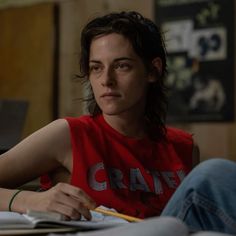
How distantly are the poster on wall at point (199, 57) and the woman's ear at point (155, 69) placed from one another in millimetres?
1576

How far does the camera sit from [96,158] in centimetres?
149

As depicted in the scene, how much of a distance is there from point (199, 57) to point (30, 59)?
1165 mm

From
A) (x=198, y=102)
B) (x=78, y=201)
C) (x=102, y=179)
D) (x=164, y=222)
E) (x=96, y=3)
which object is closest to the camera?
(x=164, y=222)

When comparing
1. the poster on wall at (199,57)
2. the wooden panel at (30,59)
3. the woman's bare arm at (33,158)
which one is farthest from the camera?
the wooden panel at (30,59)

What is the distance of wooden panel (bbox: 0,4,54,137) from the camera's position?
3807 millimetres

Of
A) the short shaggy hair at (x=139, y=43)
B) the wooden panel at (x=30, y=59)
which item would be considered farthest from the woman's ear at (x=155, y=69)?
the wooden panel at (x=30, y=59)

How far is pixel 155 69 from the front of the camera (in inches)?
66.1

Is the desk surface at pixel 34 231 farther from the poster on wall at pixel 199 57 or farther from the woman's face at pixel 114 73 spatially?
the poster on wall at pixel 199 57

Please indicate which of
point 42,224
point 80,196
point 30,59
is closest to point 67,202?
point 80,196

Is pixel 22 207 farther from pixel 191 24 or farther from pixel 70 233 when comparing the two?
pixel 191 24

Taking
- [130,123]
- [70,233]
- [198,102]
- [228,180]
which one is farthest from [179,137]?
[198,102]

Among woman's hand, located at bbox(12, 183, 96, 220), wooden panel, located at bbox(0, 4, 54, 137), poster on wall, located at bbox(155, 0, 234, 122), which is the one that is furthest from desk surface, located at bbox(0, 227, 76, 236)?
wooden panel, located at bbox(0, 4, 54, 137)

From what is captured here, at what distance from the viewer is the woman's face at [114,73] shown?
4.91ft

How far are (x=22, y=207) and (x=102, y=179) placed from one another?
25cm
